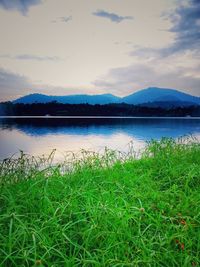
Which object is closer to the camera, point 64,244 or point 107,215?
point 64,244

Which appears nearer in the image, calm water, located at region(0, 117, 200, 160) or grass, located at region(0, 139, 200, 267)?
grass, located at region(0, 139, 200, 267)

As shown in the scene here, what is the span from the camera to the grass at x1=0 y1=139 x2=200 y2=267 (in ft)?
9.32

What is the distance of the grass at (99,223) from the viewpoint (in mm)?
2840

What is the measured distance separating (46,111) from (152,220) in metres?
61.2

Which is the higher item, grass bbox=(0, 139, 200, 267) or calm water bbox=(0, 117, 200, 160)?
grass bbox=(0, 139, 200, 267)

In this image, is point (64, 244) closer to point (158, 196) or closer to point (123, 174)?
point (158, 196)

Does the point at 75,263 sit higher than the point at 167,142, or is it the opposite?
the point at 167,142

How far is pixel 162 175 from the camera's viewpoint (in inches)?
212

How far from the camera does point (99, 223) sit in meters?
3.31

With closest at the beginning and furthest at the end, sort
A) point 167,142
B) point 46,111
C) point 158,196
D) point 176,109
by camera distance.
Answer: point 158,196
point 167,142
point 46,111
point 176,109

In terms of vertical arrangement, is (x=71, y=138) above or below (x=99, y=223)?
below

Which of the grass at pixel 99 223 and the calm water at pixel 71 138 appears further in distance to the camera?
the calm water at pixel 71 138

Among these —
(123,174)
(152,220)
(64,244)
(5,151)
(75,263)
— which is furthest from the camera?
(5,151)

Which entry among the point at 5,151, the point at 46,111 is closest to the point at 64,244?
the point at 5,151
